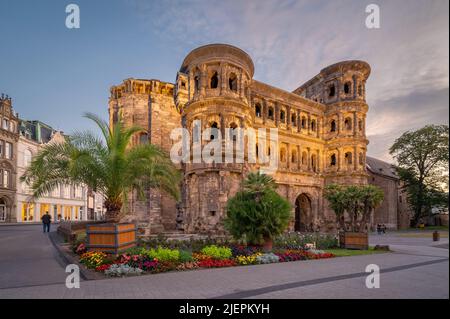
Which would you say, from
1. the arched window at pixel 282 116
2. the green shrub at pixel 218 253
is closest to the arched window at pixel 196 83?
the arched window at pixel 282 116

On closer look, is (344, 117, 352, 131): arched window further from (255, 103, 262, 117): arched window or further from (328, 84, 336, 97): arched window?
(255, 103, 262, 117): arched window

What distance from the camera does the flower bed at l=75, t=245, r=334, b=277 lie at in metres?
9.53

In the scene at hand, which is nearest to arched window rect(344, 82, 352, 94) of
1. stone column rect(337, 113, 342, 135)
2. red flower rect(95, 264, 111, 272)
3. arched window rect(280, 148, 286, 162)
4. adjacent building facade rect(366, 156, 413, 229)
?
stone column rect(337, 113, 342, 135)

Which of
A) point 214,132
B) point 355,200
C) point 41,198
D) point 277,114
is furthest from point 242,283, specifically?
point 41,198

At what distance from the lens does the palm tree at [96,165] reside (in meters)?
12.7

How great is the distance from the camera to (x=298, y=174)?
3447 cm

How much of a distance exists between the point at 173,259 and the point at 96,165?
5.73 meters

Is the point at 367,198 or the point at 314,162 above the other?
the point at 314,162

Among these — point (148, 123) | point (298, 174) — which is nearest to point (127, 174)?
point (148, 123)

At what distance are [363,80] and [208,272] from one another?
37300mm

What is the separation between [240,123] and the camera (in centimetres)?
2744

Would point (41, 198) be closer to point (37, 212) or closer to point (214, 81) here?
point (37, 212)

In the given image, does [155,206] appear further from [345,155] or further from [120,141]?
[345,155]

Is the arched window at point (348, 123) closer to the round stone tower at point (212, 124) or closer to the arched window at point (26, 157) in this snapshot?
the round stone tower at point (212, 124)
